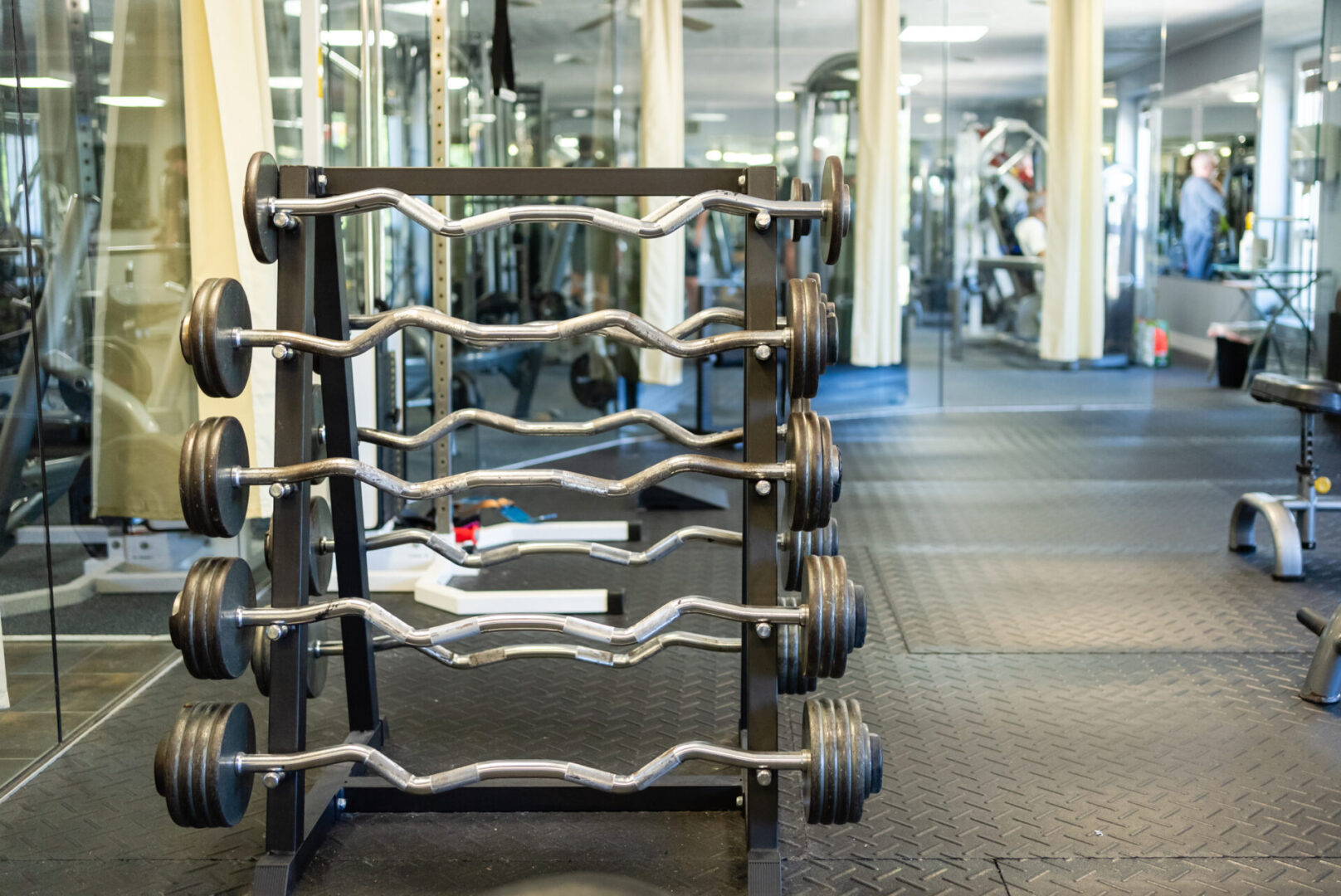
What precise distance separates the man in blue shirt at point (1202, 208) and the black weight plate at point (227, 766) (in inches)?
415

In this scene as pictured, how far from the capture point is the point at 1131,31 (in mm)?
7523

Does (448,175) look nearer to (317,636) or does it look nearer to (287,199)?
(287,199)

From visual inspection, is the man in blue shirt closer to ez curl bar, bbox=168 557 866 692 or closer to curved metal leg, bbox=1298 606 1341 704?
curved metal leg, bbox=1298 606 1341 704

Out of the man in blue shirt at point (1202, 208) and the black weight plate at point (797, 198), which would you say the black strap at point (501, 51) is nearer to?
the black weight plate at point (797, 198)

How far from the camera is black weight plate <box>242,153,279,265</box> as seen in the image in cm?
179

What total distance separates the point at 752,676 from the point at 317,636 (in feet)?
2.87

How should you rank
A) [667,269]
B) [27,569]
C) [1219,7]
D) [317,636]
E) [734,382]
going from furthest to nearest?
1. [1219,7]
2. [734,382]
3. [667,269]
4. [27,569]
5. [317,636]

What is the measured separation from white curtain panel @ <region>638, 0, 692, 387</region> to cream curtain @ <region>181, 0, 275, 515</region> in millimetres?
2778

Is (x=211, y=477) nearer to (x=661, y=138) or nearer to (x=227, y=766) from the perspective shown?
(x=227, y=766)

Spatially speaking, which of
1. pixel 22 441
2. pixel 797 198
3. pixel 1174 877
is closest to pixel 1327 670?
pixel 1174 877

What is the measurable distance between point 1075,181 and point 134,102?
520 cm

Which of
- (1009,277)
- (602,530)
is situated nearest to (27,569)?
(602,530)

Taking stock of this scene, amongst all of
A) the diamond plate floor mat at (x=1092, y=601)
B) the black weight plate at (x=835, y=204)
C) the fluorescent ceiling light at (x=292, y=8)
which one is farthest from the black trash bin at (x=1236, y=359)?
the black weight plate at (x=835, y=204)

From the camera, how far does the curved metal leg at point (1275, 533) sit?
3.55m
